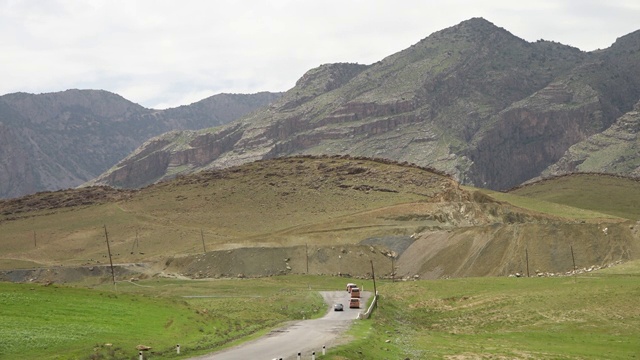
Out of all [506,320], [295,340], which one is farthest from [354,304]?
[295,340]

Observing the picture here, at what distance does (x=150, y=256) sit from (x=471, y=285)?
77.2 meters

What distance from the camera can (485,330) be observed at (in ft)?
207

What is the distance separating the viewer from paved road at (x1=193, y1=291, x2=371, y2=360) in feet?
139

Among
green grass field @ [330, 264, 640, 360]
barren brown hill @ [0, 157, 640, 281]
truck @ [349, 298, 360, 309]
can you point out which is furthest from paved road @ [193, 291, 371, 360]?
barren brown hill @ [0, 157, 640, 281]

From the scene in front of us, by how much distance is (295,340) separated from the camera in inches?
1922

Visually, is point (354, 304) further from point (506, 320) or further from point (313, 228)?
point (313, 228)

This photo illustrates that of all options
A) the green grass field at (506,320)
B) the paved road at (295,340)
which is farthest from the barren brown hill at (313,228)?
the paved road at (295,340)

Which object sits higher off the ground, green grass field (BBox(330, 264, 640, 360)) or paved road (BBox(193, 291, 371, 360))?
paved road (BBox(193, 291, 371, 360))

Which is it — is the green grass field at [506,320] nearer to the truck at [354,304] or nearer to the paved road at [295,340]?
the paved road at [295,340]

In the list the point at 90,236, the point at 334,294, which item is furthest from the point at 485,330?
the point at 90,236

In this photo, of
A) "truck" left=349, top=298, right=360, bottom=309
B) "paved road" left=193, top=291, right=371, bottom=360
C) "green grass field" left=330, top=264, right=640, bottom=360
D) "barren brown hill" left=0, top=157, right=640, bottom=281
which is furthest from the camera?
"barren brown hill" left=0, top=157, right=640, bottom=281

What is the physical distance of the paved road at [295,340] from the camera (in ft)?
139

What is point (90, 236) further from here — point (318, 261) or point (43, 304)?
point (43, 304)

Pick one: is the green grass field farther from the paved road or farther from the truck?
the truck
